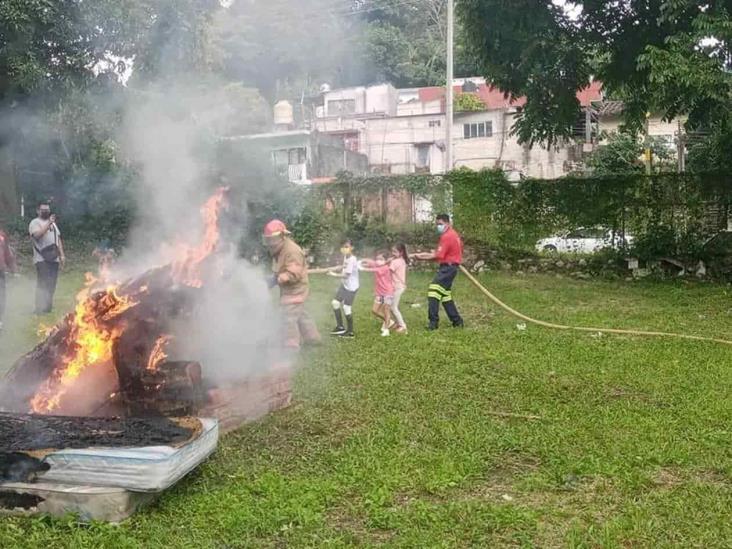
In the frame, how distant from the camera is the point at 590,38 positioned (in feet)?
51.4

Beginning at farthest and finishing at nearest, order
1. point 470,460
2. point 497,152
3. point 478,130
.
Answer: point 478,130, point 497,152, point 470,460

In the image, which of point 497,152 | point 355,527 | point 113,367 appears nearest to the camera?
point 355,527

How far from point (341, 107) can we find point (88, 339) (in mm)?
29394

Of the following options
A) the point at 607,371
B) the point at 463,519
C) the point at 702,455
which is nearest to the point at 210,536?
the point at 463,519

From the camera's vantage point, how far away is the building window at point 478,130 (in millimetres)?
37344

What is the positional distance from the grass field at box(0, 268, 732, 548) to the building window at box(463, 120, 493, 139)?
1161 inches

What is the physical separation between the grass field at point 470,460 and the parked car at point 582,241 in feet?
25.5

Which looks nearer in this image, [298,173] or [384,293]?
[384,293]

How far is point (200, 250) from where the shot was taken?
7.23 metres

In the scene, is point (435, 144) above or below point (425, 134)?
below

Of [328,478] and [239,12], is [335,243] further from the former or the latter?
[328,478]

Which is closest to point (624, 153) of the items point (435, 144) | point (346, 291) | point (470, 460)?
point (435, 144)

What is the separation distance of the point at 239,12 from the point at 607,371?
19.9 ft

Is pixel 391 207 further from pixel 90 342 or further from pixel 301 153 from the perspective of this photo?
pixel 90 342
